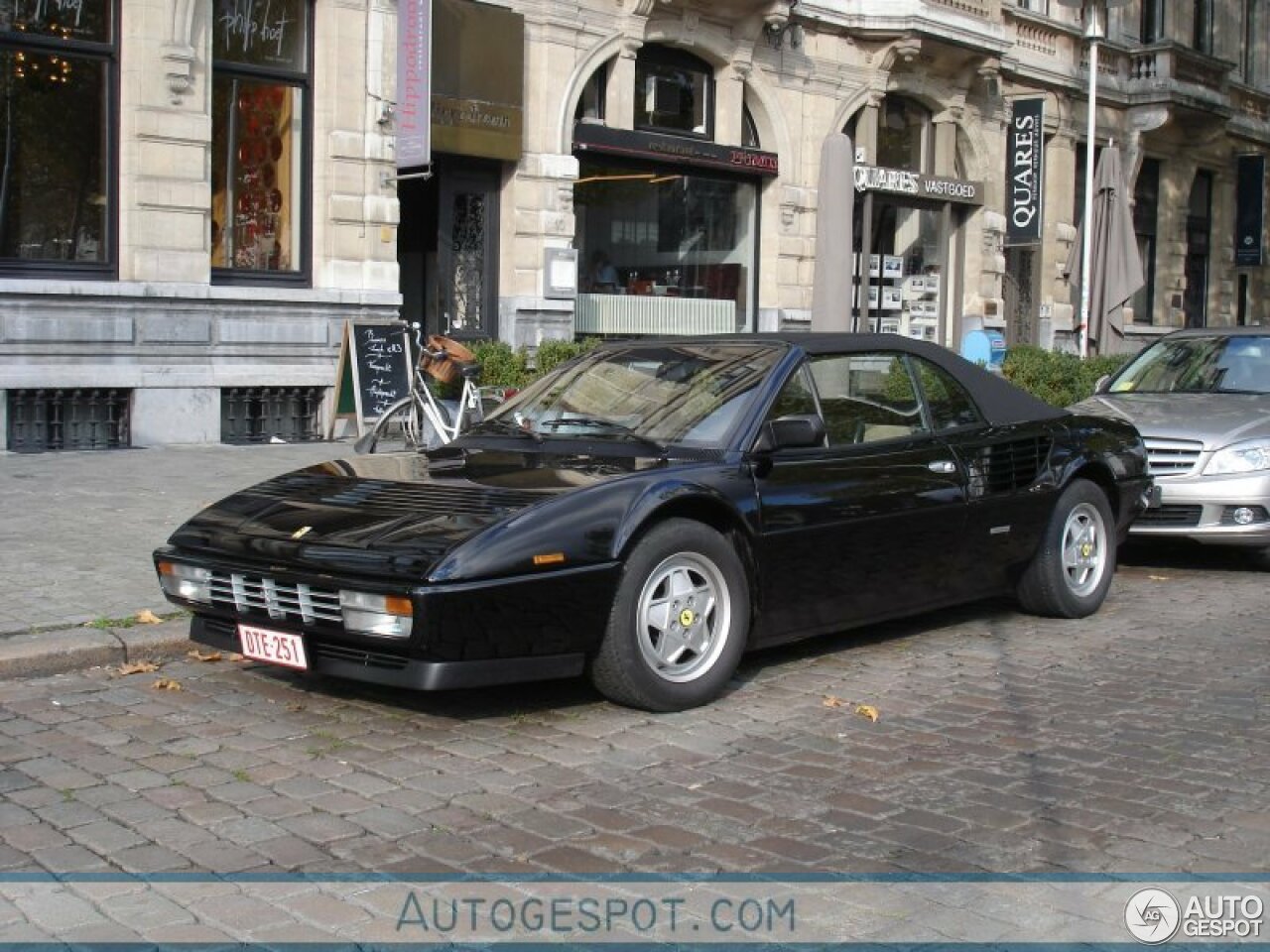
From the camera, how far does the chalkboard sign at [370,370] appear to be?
15.5m

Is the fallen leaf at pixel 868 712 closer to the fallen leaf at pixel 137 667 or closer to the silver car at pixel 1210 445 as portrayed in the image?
the fallen leaf at pixel 137 667

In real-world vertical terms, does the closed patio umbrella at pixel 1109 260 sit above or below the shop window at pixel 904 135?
below

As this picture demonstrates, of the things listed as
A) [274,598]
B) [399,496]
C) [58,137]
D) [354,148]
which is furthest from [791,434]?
[354,148]

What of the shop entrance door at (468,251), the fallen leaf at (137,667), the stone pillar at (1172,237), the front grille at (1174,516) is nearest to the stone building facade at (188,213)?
the shop entrance door at (468,251)

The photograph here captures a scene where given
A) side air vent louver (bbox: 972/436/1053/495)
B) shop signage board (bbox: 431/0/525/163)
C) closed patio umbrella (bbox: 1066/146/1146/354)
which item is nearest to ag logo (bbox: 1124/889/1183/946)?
side air vent louver (bbox: 972/436/1053/495)

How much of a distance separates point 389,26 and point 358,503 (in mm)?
11298

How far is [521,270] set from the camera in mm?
17891

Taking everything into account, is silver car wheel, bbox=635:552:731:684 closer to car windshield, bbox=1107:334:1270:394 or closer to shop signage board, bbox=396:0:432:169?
car windshield, bbox=1107:334:1270:394

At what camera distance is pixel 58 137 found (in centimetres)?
1420

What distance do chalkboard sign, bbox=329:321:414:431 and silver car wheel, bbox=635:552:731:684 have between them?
32.1 feet

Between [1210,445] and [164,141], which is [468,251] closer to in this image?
[164,141]

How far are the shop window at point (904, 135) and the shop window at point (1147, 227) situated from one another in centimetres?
722

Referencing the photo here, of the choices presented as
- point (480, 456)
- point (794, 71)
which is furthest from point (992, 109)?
point (480, 456)

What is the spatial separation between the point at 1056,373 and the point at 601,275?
5.75 metres
